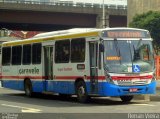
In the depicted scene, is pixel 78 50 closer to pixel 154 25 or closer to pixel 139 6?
pixel 154 25

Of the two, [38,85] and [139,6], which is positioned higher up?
[139,6]

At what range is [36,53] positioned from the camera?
2508 centimetres

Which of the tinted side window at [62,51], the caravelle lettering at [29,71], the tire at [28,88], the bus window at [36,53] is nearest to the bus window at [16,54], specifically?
the caravelle lettering at [29,71]

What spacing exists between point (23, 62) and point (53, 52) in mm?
3471

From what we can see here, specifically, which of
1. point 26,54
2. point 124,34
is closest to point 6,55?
point 26,54

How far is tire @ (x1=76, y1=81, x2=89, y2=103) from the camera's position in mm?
21134

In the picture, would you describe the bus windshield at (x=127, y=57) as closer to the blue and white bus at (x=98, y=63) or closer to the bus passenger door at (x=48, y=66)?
the blue and white bus at (x=98, y=63)

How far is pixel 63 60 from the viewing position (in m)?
22.7

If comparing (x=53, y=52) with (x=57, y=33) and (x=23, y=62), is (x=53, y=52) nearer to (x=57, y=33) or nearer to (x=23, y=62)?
(x=57, y=33)

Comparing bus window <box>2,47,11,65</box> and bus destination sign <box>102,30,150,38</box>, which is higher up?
bus destination sign <box>102,30,150,38</box>

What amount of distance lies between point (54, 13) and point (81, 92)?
53.6m

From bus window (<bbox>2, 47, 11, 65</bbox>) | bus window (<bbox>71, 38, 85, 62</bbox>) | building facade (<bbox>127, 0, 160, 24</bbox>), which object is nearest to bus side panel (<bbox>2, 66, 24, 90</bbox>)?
bus window (<bbox>2, 47, 11, 65</bbox>)

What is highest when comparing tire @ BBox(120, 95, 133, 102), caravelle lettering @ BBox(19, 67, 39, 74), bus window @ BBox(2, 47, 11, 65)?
bus window @ BBox(2, 47, 11, 65)

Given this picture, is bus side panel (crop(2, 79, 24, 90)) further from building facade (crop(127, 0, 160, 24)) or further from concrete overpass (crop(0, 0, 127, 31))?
building facade (crop(127, 0, 160, 24))
